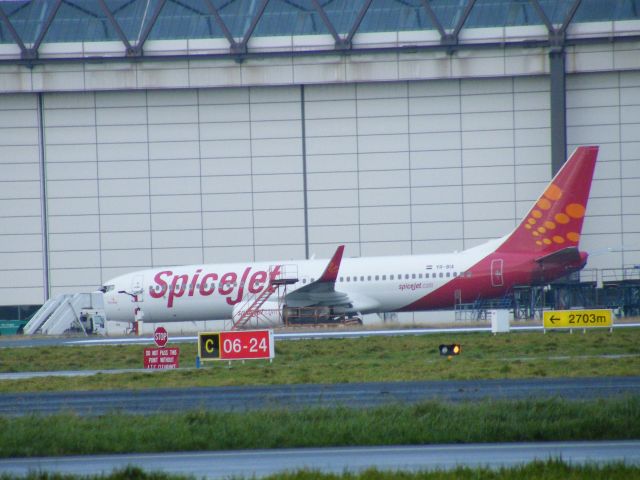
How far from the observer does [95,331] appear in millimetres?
55406

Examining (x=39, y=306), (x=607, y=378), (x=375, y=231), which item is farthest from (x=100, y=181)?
(x=607, y=378)

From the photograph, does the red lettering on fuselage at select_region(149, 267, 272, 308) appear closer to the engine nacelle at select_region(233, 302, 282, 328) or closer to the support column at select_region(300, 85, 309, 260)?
the engine nacelle at select_region(233, 302, 282, 328)

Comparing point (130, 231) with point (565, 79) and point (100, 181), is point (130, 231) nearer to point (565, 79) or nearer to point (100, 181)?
point (100, 181)

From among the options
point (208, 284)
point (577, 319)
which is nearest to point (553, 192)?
point (577, 319)

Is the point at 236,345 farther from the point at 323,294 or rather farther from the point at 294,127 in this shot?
the point at 294,127

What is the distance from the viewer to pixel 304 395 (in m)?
21.8

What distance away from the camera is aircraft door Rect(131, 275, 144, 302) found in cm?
5119

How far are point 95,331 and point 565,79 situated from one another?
95.1 ft

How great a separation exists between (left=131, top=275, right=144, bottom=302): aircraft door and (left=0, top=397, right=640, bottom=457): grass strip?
3338cm

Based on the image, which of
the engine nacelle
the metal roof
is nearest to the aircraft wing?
the engine nacelle

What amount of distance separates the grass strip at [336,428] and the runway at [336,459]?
0.29m

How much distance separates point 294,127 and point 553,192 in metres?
16.3

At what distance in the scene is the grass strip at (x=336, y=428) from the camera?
15.9 metres

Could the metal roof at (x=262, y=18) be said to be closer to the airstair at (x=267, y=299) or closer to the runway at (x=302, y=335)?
the airstair at (x=267, y=299)
